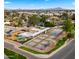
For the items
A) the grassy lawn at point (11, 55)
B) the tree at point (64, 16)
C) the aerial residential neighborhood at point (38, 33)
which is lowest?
the grassy lawn at point (11, 55)

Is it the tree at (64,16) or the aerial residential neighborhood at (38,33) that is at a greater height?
the tree at (64,16)

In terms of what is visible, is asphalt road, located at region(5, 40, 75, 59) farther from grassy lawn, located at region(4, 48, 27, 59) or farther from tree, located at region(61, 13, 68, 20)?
tree, located at region(61, 13, 68, 20)

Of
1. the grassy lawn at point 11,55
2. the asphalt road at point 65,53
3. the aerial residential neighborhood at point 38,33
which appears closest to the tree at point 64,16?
the aerial residential neighborhood at point 38,33

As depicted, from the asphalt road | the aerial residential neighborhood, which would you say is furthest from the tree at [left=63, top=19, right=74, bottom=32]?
the asphalt road

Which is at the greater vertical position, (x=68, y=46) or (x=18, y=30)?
(x=18, y=30)

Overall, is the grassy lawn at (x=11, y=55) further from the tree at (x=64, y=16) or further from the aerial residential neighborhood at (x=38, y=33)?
the tree at (x=64, y=16)

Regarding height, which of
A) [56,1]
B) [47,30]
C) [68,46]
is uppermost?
[56,1]
